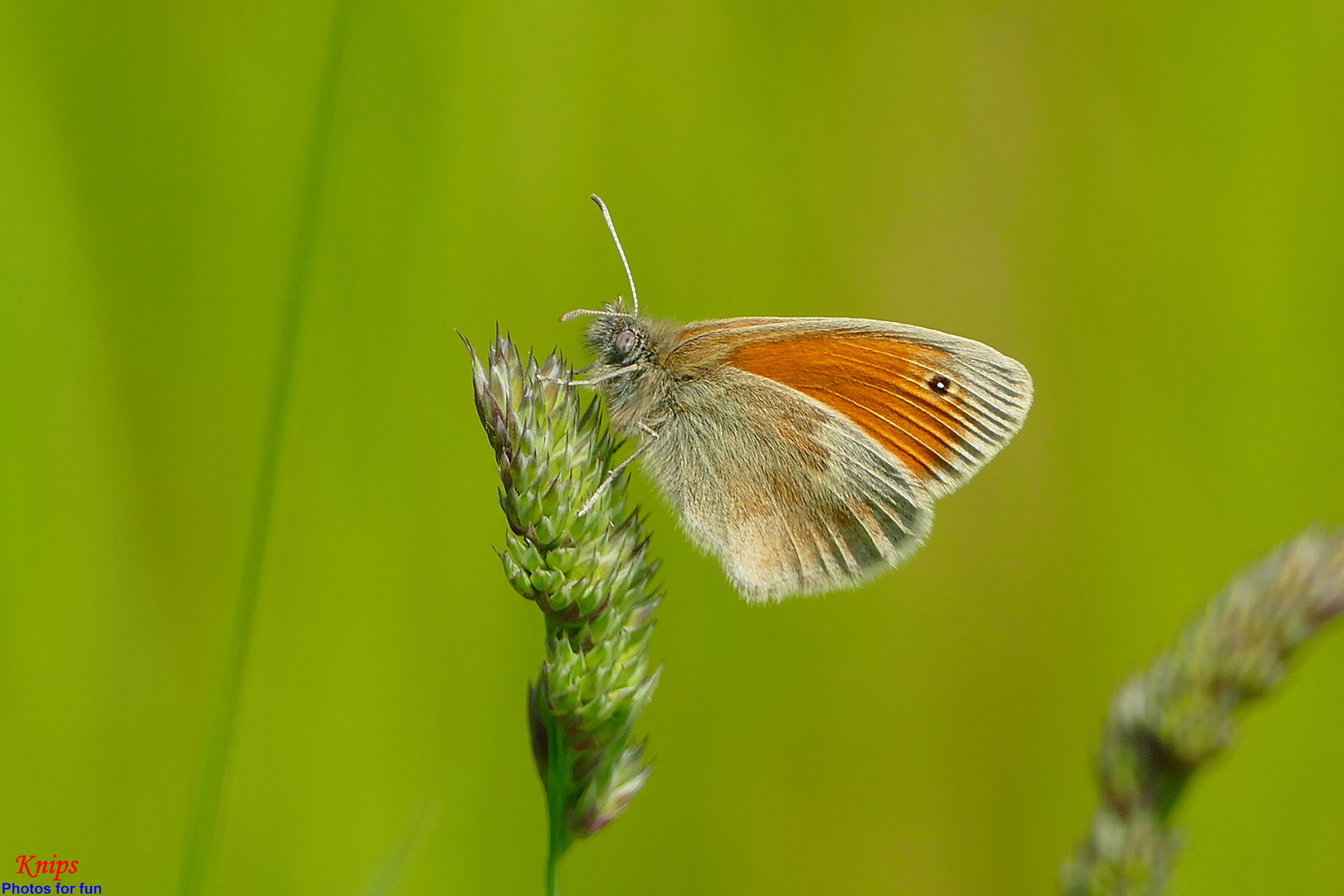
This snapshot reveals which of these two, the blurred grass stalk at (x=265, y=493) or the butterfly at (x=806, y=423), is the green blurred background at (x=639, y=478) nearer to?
the blurred grass stalk at (x=265, y=493)

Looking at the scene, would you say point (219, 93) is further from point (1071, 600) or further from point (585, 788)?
point (1071, 600)

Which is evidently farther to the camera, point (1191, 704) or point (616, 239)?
point (616, 239)

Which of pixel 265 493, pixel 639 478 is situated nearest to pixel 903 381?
pixel 639 478

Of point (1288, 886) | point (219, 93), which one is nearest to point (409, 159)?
point (219, 93)

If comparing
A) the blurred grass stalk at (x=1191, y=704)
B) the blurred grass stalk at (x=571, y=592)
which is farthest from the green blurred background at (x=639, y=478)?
the blurred grass stalk at (x=1191, y=704)

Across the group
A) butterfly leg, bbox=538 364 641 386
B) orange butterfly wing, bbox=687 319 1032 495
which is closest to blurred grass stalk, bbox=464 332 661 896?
butterfly leg, bbox=538 364 641 386

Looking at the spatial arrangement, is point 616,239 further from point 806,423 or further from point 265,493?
point 265,493
